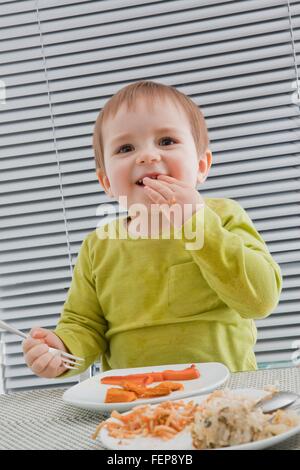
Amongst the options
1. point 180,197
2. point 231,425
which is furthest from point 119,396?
point 180,197

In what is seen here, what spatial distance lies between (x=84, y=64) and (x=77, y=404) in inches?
62.8

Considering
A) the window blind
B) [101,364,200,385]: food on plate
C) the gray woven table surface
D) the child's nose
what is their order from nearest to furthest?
the gray woven table surface, [101,364,200,385]: food on plate, the child's nose, the window blind

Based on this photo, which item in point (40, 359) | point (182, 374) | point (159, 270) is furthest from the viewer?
point (159, 270)

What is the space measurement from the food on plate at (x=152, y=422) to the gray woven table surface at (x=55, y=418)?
0.03 m

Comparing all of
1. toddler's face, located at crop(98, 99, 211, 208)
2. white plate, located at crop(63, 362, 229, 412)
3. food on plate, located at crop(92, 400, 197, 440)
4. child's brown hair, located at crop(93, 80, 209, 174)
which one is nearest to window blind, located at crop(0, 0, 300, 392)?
child's brown hair, located at crop(93, 80, 209, 174)

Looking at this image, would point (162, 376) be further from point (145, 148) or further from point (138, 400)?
point (145, 148)

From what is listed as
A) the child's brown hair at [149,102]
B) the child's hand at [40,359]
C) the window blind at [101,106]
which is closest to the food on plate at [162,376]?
the child's hand at [40,359]

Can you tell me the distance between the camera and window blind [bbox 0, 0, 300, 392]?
201cm

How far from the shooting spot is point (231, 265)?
994 millimetres

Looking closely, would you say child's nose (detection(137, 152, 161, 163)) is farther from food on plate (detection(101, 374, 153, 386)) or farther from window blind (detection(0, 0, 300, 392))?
window blind (detection(0, 0, 300, 392))

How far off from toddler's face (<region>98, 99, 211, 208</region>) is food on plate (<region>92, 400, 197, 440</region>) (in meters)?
0.56

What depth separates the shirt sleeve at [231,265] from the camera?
3.20 ft

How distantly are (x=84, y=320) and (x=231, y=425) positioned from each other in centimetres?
72

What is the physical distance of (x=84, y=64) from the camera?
2131mm
